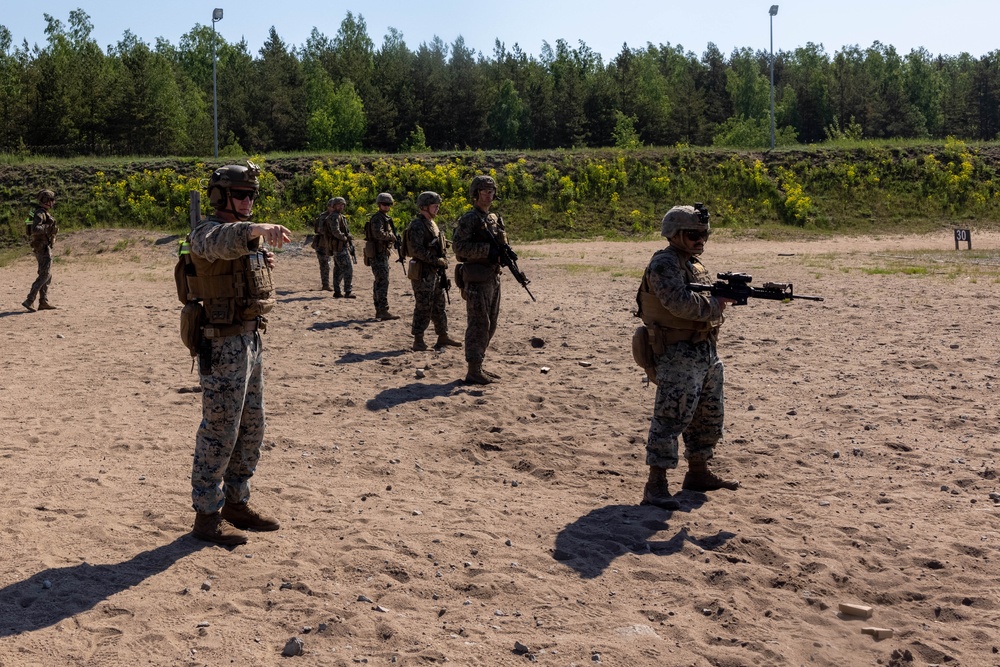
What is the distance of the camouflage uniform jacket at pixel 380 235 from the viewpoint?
1420 centimetres

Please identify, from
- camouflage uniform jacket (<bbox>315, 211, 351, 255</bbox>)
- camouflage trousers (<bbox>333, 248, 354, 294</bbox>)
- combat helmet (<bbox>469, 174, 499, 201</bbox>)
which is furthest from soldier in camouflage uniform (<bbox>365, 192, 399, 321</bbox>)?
combat helmet (<bbox>469, 174, 499, 201</bbox>)

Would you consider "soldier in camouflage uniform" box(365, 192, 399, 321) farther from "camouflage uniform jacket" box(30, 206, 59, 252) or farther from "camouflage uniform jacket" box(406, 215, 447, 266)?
"camouflage uniform jacket" box(30, 206, 59, 252)

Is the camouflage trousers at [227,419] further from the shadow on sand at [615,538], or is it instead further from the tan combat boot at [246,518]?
the shadow on sand at [615,538]

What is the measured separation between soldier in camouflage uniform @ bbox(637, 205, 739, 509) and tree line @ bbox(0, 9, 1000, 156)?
109 feet

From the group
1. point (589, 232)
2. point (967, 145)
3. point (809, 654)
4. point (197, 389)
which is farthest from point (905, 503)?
point (967, 145)

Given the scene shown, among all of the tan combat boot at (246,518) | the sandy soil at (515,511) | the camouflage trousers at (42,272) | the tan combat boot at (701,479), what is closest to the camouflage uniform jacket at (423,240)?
the sandy soil at (515,511)

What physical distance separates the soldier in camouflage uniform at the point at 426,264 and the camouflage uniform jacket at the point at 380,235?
7.90ft

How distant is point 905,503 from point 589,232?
25977mm

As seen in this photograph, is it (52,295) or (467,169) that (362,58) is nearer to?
(467,169)

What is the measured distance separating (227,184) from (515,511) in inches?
109

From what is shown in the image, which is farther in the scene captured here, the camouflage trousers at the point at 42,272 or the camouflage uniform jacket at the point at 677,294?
the camouflage trousers at the point at 42,272

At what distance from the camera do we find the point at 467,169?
117ft

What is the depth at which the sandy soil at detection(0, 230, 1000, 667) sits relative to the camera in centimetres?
463

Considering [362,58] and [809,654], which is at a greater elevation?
[362,58]
